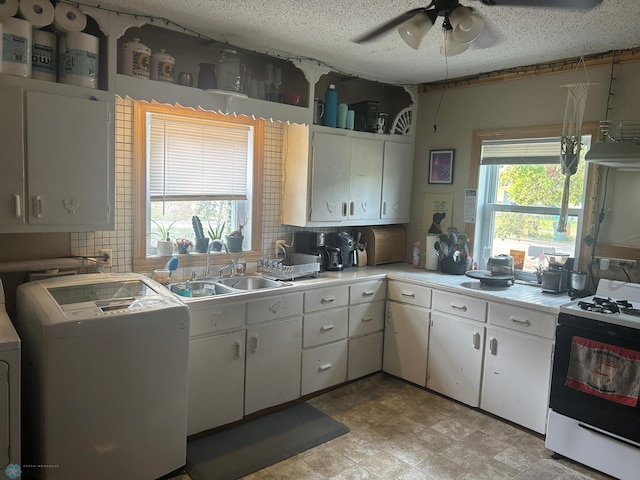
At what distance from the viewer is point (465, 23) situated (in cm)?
191

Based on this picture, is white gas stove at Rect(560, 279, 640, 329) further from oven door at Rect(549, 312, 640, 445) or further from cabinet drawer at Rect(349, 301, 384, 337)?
cabinet drawer at Rect(349, 301, 384, 337)

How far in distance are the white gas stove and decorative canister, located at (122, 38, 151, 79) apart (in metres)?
2.76

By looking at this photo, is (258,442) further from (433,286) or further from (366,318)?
(433,286)

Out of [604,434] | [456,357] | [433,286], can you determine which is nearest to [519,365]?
[456,357]

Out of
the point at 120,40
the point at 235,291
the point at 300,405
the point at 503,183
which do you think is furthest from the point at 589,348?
the point at 120,40

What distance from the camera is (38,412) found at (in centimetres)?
208

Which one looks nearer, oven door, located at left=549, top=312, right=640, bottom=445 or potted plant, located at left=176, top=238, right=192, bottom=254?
oven door, located at left=549, top=312, right=640, bottom=445

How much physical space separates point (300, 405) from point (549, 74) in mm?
2943

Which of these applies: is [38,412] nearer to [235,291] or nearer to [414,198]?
[235,291]

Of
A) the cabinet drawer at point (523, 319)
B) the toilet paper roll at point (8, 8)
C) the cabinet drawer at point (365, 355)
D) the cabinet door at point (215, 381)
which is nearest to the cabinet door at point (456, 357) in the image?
the cabinet drawer at point (523, 319)

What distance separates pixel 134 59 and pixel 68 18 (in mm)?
368

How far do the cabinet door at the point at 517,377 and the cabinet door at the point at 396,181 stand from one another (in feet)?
4.69

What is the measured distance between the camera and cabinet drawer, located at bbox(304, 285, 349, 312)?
3297mm

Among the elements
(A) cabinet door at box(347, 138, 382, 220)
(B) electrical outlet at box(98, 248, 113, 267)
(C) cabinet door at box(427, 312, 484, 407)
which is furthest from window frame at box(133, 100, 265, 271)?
(C) cabinet door at box(427, 312, 484, 407)
